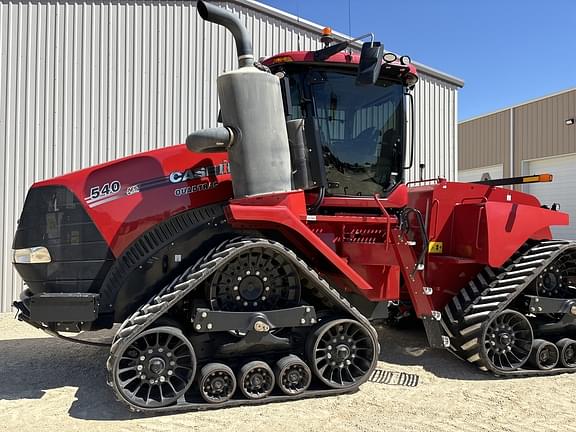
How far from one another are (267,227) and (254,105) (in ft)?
3.36

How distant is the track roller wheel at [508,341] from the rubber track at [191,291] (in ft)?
5.18

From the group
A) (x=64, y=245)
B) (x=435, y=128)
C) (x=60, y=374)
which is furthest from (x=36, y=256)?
(x=435, y=128)

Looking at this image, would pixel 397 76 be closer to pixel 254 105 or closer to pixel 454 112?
pixel 254 105

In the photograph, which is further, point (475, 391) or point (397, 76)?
point (397, 76)

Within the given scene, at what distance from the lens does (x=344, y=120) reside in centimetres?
498

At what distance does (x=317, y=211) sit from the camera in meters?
4.88

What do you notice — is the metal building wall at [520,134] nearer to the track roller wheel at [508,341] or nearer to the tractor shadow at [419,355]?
the tractor shadow at [419,355]

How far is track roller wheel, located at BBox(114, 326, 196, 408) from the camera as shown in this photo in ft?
13.3

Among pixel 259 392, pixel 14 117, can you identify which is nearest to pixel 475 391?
pixel 259 392

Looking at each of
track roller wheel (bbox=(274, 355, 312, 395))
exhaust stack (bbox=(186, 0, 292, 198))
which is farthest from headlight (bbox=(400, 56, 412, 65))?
track roller wheel (bbox=(274, 355, 312, 395))

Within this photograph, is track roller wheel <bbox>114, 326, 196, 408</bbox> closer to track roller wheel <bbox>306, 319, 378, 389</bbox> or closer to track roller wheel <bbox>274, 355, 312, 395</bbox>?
track roller wheel <bbox>274, 355, 312, 395</bbox>

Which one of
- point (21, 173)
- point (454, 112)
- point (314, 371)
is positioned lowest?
point (314, 371)

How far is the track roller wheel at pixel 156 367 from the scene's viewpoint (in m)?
4.04

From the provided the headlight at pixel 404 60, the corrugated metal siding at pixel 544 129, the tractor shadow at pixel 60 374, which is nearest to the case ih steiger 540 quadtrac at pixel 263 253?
the headlight at pixel 404 60
